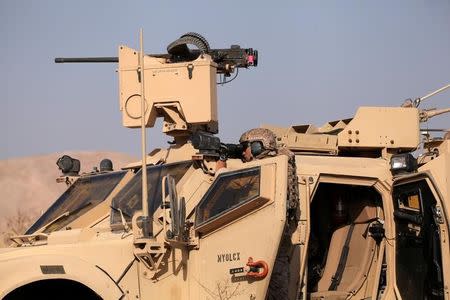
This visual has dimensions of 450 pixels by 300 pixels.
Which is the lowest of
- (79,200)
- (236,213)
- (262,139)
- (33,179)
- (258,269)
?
(33,179)

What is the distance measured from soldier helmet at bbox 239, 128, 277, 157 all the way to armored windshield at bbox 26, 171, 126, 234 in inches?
53.2

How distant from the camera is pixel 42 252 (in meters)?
6.32

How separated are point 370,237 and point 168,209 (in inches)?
97.9

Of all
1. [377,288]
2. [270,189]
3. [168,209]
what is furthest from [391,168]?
[168,209]

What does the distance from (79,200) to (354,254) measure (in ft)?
9.37

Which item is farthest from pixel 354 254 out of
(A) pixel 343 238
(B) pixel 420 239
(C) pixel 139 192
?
(C) pixel 139 192

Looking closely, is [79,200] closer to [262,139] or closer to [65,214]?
[65,214]

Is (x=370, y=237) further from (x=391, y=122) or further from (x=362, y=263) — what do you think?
(x=391, y=122)

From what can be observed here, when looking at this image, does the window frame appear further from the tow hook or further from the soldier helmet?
the soldier helmet

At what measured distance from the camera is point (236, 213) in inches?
254

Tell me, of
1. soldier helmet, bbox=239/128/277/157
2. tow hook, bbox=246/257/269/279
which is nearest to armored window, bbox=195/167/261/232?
tow hook, bbox=246/257/269/279

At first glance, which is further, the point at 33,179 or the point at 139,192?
the point at 33,179

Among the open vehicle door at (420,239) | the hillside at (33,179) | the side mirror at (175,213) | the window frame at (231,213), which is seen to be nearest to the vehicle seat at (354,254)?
the open vehicle door at (420,239)

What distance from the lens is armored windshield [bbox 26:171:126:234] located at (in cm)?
778
